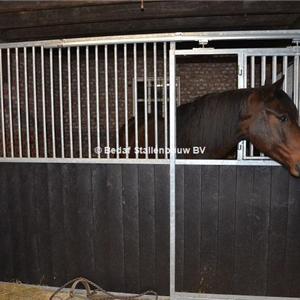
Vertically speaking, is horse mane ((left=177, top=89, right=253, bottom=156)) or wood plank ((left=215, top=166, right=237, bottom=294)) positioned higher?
horse mane ((left=177, top=89, right=253, bottom=156))

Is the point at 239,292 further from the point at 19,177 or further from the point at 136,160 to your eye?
the point at 19,177

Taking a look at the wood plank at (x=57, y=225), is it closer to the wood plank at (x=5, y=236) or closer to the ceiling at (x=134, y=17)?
the wood plank at (x=5, y=236)

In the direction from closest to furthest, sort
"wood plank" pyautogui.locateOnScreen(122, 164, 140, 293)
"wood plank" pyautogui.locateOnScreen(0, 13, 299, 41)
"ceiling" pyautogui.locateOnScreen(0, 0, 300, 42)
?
1. "wood plank" pyautogui.locateOnScreen(122, 164, 140, 293)
2. "ceiling" pyautogui.locateOnScreen(0, 0, 300, 42)
3. "wood plank" pyautogui.locateOnScreen(0, 13, 299, 41)

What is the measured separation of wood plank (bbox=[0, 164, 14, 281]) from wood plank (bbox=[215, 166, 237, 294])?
170cm

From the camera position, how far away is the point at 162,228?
231 cm

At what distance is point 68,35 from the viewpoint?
167 inches

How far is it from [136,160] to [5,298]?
4.94 feet

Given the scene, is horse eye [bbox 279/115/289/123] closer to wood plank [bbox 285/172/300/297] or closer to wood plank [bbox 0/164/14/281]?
wood plank [bbox 285/172/300/297]

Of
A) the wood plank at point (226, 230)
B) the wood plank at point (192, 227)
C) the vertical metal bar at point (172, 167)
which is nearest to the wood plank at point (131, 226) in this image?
the vertical metal bar at point (172, 167)

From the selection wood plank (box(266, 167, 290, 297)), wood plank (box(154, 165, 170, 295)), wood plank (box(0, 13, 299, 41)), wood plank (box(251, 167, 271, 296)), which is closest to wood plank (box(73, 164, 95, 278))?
wood plank (box(154, 165, 170, 295))

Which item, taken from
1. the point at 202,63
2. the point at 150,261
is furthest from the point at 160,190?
the point at 202,63

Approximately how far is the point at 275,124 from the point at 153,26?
2.44 meters

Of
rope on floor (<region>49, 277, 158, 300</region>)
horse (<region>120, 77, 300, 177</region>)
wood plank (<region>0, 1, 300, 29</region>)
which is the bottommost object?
rope on floor (<region>49, 277, 158, 300</region>)

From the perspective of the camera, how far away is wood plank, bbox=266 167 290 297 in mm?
2164
